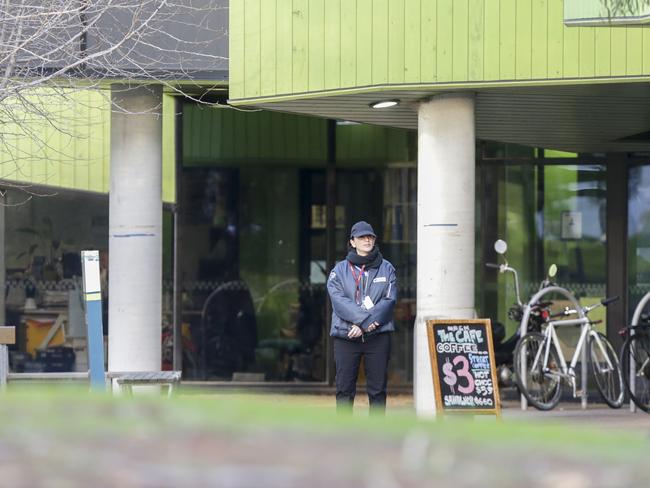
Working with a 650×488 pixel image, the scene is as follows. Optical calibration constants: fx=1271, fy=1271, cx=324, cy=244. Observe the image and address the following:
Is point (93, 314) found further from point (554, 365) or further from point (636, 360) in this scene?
point (636, 360)

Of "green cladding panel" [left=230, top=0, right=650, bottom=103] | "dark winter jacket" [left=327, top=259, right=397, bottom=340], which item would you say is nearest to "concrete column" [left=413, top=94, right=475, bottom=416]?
"green cladding panel" [left=230, top=0, right=650, bottom=103]

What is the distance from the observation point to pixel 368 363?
958 centimetres

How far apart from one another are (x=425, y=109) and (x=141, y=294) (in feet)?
11.8

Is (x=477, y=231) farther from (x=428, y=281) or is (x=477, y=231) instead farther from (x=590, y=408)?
(x=428, y=281)

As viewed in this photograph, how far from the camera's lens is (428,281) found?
422 inches

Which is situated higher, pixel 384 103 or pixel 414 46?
pixel 414 46

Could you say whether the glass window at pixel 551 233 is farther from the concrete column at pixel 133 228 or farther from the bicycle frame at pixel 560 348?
the concrete column at pixel 133 228

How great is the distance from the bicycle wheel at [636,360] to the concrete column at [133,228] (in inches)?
182

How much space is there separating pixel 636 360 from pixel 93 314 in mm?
5404

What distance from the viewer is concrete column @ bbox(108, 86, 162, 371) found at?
491 inches

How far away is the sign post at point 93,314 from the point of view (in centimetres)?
1031

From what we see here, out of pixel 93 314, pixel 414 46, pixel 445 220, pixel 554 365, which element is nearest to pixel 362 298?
pixel 445 220

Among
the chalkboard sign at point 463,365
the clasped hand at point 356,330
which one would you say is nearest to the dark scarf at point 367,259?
the clasped hand at point 356,330

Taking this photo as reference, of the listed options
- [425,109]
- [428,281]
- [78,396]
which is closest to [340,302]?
[428,281]
